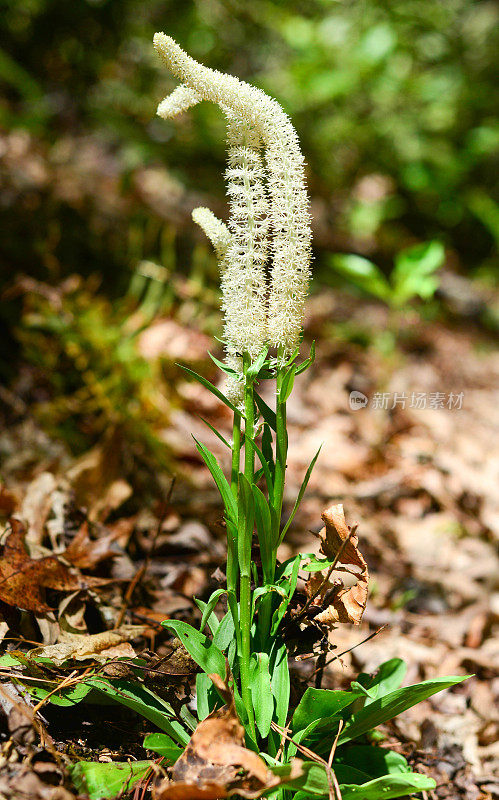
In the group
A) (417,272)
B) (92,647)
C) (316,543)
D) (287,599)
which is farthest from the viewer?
(417,272)

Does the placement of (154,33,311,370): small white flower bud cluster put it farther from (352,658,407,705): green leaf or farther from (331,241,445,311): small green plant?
(331,241,445,311): small green plant

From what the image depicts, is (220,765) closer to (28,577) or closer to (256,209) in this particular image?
(28,577)

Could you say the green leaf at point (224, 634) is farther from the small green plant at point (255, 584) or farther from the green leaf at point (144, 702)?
the green leaf at point (144, 702)

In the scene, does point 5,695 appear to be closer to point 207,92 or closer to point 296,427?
point 207,92

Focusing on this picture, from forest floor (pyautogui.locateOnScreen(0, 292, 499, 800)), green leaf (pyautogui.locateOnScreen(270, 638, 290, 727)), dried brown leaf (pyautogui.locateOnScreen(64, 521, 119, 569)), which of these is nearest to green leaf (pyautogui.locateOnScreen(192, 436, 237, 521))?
forest floor (pyautogui.locateOnScreen(0, 292, 499, 800))

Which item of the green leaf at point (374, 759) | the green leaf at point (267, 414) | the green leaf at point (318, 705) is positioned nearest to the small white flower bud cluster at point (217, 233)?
the green leaf at point (267, 414)

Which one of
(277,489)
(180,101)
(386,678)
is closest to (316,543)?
(386,678)
